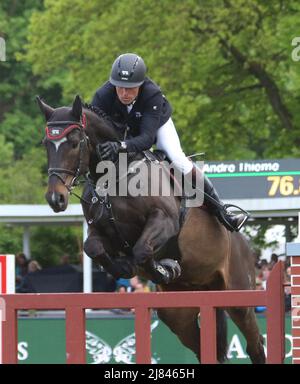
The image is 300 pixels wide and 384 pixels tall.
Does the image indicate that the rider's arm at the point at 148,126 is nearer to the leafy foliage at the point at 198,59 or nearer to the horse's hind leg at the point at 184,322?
the horse's hind leg at the point at 184,322

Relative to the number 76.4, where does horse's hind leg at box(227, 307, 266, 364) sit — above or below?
below

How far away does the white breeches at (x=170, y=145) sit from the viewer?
756 centimetres

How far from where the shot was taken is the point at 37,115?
100 feet

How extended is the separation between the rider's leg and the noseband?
2.70 feet

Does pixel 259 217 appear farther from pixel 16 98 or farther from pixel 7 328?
pixel 16 98

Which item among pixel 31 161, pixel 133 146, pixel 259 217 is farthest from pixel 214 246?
pixel 31 161

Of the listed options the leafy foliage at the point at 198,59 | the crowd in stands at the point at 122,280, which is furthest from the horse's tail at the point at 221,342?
the leafy foliage at the point at 198,59

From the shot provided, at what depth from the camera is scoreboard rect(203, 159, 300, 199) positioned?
47.4ft

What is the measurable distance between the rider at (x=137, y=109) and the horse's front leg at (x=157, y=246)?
0.51 metres

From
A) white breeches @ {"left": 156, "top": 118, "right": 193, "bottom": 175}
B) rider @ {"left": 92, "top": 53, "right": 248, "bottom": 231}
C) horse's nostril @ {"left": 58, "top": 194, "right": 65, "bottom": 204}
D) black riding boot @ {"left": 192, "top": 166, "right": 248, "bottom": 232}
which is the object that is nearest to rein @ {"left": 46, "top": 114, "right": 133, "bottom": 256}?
horse's nostril @ {"left": 58, "top": 194, "right": 65, "bottom": 204}

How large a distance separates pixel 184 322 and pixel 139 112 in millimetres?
2049

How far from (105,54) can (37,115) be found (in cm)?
980

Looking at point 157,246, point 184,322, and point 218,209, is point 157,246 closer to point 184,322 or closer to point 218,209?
point 218,209

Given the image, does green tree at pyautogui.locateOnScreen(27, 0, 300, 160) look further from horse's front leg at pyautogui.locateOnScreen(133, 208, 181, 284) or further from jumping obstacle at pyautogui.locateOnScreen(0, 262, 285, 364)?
jumping obstacle at pyautogui.locateOnScreen(0, 262, 285, 364)
